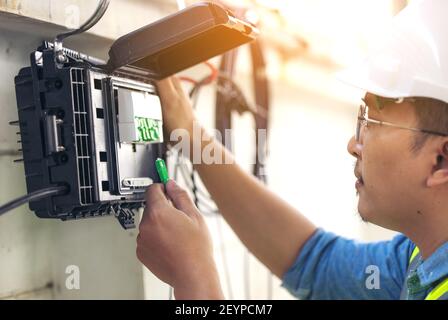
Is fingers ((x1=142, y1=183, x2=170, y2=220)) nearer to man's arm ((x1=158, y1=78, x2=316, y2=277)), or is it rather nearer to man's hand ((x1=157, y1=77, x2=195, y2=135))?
man's hand ((x1=157, y1=77, x2=195, y2=135))

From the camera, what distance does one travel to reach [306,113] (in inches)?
75.3

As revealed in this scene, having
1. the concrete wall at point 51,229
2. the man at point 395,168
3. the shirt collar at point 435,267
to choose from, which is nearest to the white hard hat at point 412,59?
the man at point 395,168

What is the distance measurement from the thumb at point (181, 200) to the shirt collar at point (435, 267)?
44 cm

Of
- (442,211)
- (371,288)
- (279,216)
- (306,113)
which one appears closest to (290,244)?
(279,216)

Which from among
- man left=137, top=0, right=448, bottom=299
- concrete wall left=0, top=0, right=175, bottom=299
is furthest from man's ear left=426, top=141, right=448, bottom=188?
concrete wall left=0, top=0, right=175, bottom=299

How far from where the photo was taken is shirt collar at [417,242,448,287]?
0.83 meters

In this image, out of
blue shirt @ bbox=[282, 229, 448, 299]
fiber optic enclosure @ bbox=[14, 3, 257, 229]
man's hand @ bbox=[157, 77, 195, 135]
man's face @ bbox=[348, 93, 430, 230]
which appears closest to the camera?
fiber optic enclosure @ bbox=[14, 3, 257, 229]

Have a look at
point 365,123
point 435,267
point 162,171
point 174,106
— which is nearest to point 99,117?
point 162,171

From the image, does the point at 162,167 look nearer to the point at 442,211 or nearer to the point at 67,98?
the point at 67,98

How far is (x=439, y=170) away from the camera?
2.58 ft

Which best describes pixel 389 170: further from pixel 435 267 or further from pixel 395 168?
pixel 435 267

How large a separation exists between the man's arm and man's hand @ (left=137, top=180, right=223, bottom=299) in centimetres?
35

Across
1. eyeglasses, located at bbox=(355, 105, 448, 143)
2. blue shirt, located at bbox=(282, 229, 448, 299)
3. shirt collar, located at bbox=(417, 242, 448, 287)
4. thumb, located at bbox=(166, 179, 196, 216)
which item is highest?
eyeglasses, located at bbox=(355, 105, 448, 143)

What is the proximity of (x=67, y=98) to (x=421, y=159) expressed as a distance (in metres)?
0.57
